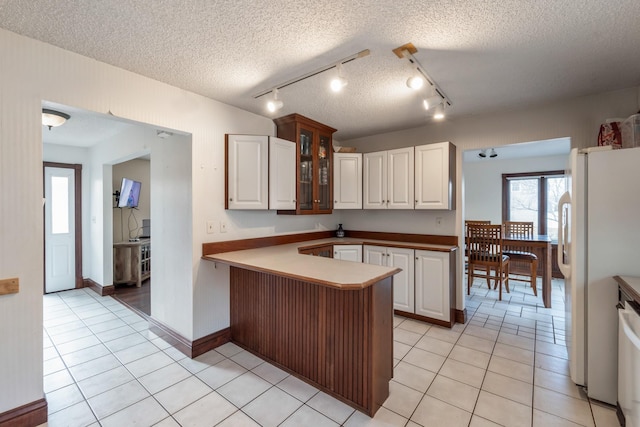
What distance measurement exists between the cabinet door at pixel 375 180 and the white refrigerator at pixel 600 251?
1867 mm

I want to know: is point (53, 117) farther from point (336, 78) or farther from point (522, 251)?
point (522, 251)

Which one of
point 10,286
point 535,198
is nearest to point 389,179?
point 10,286

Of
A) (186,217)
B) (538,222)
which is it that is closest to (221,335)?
(186,217)

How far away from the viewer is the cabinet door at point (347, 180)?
3.70 metres

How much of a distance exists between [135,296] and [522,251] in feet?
19.8

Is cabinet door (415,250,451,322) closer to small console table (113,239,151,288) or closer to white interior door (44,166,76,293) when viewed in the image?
small console table (113,239,151,288)

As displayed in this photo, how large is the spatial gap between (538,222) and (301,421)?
5.85 m

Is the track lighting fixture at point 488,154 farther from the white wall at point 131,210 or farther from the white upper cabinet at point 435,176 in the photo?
the white wall at point 131,210

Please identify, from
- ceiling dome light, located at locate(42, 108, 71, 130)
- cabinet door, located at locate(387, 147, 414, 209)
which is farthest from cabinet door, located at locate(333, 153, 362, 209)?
ceiling dome light, located at locate(42, 108, 71, 130)

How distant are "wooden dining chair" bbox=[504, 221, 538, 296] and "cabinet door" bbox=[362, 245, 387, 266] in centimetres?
211

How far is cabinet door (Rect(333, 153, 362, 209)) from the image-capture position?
3695 millimetres

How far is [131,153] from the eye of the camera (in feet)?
11.3

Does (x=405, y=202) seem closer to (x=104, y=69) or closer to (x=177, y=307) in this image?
(x=177, y=307)

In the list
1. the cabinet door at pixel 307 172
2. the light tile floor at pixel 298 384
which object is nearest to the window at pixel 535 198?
the light tile floor at pixel 298 384
